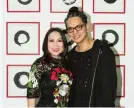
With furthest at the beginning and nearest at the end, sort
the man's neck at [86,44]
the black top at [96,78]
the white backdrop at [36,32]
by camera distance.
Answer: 1. the white backdrop at [36,32]
2. the man's neck at [86,44]
3. the black top at [96,78]

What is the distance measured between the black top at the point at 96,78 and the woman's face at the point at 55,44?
127mm

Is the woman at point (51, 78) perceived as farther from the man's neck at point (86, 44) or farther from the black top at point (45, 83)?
the man's neck at point (86, 44)

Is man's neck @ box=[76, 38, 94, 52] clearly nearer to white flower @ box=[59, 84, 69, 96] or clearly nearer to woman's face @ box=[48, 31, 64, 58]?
woman's face @ box=[48, 31, 64, 58]

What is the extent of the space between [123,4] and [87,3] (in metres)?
0.27

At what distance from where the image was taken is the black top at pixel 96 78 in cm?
159

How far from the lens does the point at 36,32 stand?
7.10 ft

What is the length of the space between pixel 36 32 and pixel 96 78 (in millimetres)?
736

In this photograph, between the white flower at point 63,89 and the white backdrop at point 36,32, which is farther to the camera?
the white backdrop at point 36,32

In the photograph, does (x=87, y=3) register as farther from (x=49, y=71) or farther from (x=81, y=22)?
(x=49, y=71)

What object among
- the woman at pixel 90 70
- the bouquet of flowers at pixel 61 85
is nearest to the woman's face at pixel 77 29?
the woman at pixel 90 70

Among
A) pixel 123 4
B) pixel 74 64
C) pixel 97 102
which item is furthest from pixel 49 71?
pixel 123 4

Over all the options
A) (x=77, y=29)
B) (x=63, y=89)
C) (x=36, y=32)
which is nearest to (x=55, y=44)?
(x=77, y=29)

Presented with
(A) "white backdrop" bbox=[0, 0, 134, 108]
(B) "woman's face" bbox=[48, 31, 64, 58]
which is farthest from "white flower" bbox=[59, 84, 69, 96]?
(A) "white backdrop" bbox=[0, 0, 134, 108]

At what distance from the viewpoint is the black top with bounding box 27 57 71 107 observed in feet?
5.31
